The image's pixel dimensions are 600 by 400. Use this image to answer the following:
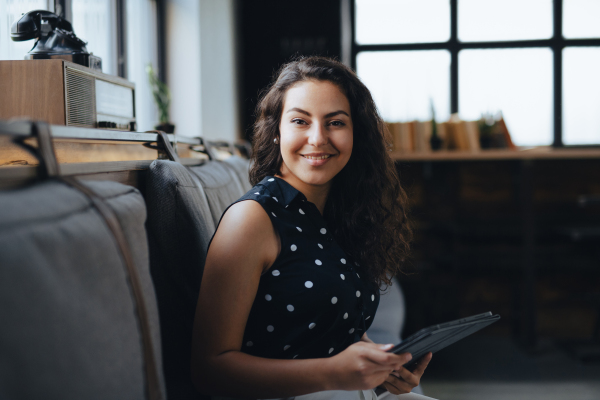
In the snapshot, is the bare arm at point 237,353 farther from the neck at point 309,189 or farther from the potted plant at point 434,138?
the potted plant at point 434,138

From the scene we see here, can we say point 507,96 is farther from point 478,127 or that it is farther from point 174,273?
point 174,273

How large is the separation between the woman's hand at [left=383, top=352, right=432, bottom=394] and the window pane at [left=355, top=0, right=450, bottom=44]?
3.23 m

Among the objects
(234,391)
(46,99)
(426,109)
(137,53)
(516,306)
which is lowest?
(516,306)

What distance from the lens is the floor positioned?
7.99ft

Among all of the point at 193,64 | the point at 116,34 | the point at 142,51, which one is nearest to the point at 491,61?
the point at 193,64

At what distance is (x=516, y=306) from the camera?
3.36 metres

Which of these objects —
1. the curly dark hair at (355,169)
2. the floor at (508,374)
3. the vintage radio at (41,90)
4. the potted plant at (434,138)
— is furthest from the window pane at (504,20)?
the vintage radio at (41,90)

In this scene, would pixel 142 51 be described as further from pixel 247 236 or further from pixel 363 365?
pixel 363 365

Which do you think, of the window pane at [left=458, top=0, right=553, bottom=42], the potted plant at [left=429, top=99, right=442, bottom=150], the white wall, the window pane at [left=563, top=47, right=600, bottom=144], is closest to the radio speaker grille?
the white wall

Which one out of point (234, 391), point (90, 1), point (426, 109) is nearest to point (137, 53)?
point (90, 1)

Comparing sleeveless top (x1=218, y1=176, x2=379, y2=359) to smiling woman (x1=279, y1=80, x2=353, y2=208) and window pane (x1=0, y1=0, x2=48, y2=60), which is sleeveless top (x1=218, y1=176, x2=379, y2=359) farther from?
window pane (x1=0, y1=0, x2=48, y2=60)

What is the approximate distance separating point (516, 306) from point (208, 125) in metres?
2.44

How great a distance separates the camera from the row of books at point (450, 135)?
3.25 meters

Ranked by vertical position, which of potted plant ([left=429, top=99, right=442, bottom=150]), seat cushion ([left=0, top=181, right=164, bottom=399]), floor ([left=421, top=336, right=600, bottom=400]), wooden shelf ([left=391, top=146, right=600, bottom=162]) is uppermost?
A: potted plant ([left=429, top=99, right=442, bottom=150])
